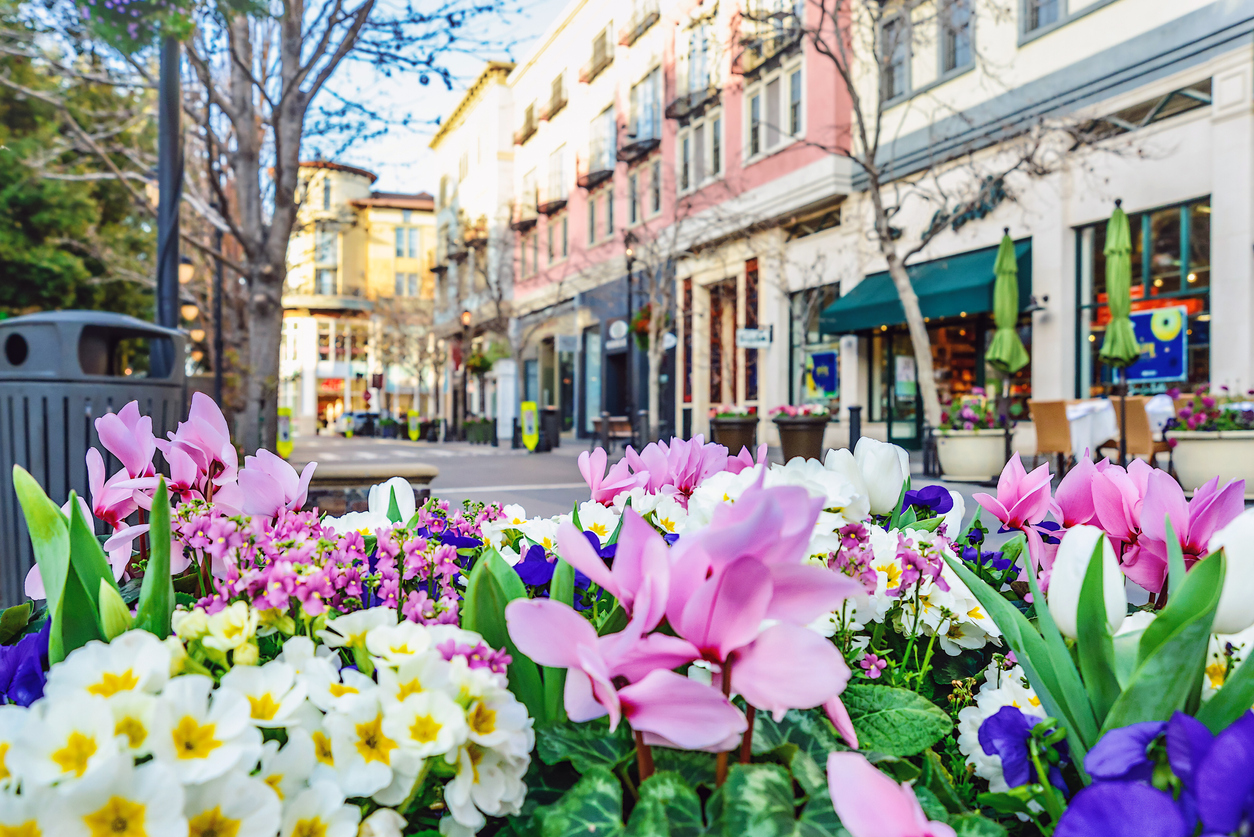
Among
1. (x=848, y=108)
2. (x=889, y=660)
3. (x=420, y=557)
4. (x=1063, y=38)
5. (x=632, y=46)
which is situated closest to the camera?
(x=420, y=557)

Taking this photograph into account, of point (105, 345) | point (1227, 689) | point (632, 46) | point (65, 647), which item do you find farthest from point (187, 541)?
point (632, 46)

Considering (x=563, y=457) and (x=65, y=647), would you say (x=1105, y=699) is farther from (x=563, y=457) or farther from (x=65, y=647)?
Answer: (x=563, y=457)

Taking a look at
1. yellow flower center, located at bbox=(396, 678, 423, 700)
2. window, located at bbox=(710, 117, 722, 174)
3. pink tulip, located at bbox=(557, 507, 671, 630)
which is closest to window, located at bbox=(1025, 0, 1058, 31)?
window, located at bbox=(710, 117, 722, 174)

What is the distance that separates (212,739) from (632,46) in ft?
94.2

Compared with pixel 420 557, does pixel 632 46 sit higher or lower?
higher

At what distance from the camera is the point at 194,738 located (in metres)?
0.61

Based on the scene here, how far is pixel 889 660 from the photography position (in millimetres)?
1198

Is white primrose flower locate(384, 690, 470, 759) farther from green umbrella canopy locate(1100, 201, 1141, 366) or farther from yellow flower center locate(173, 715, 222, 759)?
green umbrella canopy locate(1100, 201, 1141, 366)

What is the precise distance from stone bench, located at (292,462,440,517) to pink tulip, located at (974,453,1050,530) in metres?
4.29

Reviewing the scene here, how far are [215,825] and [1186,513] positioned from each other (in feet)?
3.39

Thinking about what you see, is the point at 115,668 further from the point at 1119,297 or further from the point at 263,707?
the point at 1119,297

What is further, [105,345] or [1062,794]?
[105,345]

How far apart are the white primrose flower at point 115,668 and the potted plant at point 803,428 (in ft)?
40.6

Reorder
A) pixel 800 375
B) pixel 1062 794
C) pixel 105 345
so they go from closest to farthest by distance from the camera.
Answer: pixel 1062 794, pixel 105 345, pixel 800 375
